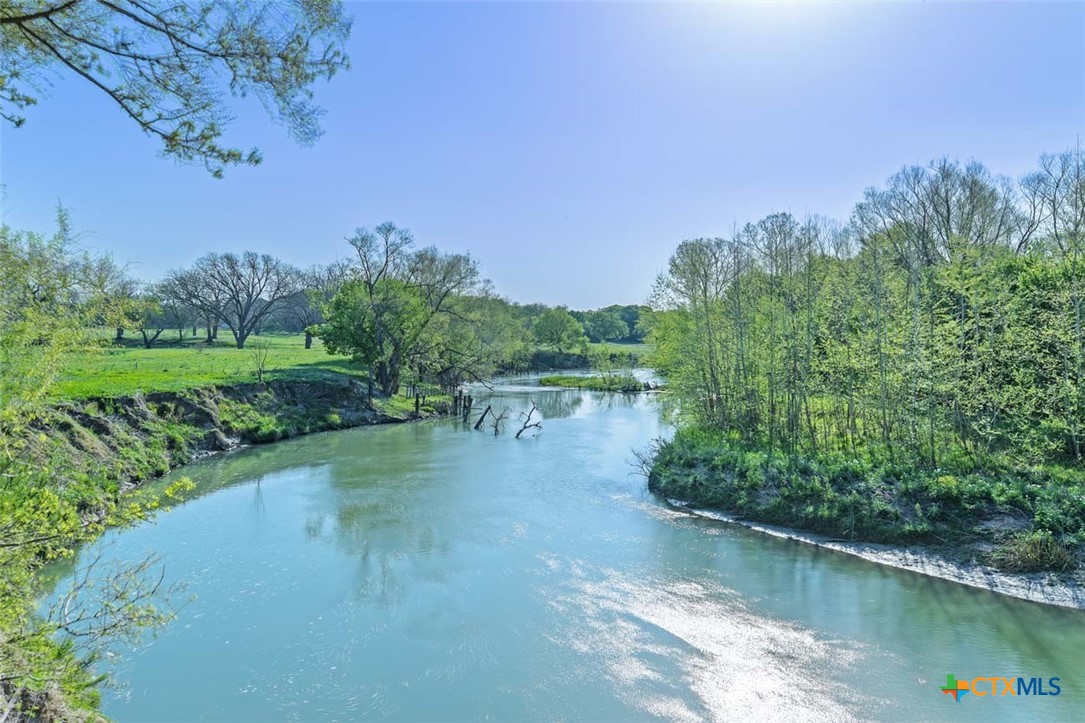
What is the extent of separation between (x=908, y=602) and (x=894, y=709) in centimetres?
335

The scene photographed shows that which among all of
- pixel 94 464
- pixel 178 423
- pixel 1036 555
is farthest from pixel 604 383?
pixel 1036 555

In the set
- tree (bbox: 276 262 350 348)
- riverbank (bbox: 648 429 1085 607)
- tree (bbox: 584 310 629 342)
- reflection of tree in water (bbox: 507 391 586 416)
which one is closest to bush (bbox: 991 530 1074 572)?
riverbank (bbox: 648 429 1085 607)

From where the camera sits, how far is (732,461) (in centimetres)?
1508

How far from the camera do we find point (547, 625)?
859cm

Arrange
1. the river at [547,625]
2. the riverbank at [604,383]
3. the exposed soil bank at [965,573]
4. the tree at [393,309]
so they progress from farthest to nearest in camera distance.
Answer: the riverbank at [604,383], the tree at [393,309], the exposed soil bank at [965,573], the river at [547,625]

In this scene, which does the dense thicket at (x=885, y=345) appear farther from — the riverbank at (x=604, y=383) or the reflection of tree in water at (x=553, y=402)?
the riverbank at (x=604, y=383)

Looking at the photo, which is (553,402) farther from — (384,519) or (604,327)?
(604,327)

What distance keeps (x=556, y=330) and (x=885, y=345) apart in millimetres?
63800

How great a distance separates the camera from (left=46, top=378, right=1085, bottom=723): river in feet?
22.3

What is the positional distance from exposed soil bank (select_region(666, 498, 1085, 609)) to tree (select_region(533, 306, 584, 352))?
211 ft

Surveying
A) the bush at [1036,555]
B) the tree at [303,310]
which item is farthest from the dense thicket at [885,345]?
the tree at [303,310]

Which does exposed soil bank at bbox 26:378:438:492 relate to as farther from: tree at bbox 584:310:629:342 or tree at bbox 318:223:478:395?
tree at bbox 584:310:629:342

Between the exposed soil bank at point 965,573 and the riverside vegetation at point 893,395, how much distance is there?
0.84 ft

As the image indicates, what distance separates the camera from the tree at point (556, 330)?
77.0m
